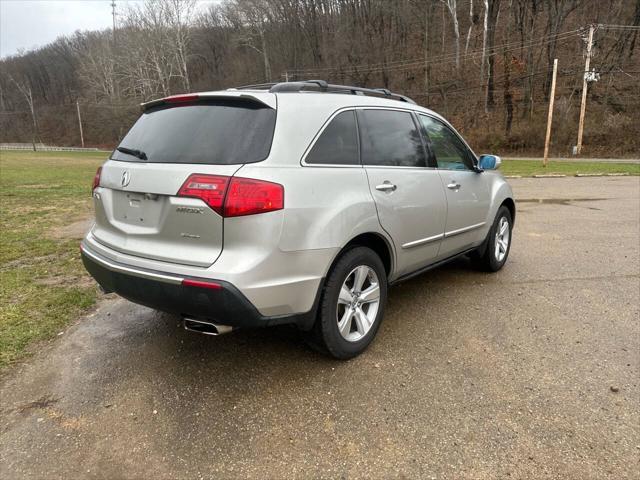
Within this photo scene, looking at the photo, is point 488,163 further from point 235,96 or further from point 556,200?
point 556,200

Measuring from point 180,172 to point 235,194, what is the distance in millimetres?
390

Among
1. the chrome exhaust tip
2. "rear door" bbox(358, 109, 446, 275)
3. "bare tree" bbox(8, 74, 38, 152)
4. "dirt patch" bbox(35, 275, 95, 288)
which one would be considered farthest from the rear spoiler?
"bare tree" bbox(8, 74, 38, 152)

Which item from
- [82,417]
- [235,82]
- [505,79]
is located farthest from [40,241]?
[235,82]

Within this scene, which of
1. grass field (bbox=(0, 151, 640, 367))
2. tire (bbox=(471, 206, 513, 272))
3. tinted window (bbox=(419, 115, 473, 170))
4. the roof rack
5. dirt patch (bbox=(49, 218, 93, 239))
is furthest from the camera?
dirt patch (bbox=(49, 218, 93, 239))

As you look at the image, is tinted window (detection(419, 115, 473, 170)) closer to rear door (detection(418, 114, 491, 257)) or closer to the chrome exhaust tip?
rear door (detection(418, 114, 491, 257))

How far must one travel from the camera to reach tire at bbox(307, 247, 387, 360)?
2.80 meters

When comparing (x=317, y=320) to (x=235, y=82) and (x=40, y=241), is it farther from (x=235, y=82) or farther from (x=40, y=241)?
(x=235, y=82)

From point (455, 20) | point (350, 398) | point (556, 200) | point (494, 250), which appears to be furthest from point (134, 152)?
point (455, 20)

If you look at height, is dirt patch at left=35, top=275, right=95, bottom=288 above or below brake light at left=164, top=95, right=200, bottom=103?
below

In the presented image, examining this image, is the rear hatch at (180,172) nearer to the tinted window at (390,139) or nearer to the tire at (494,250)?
the tinted window at (390,139)

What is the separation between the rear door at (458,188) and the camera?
395 cm

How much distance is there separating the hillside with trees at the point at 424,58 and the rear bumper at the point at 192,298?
31742 mm

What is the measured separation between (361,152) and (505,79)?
39501 millimetres

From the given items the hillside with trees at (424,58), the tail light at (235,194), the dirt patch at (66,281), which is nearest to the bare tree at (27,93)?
the hillside with trees at (424,58)
